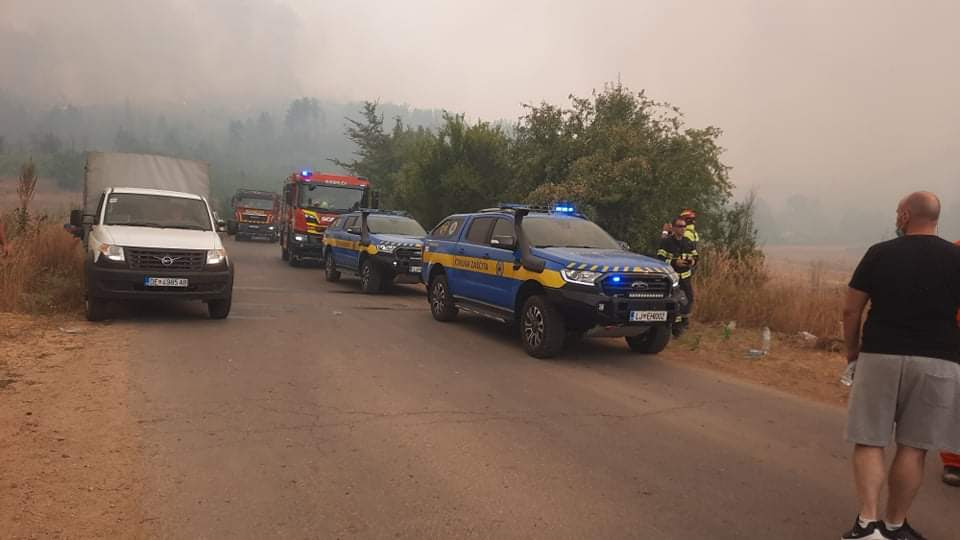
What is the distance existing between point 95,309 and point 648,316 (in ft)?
23.8

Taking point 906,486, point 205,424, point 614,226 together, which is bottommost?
point 205,424

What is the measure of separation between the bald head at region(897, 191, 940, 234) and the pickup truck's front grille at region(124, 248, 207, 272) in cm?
842

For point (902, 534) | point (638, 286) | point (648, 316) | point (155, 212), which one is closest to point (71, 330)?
point (155, 212)

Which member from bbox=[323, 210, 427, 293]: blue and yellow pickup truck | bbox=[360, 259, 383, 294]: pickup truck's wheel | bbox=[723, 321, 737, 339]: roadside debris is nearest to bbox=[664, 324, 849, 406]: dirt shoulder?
bbox=[723, 321, 737, 339]: roadside debris

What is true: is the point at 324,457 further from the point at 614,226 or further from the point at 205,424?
the point at 614,226

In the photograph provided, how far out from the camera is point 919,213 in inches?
137

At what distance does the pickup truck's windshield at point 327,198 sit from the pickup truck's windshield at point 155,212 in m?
10.2

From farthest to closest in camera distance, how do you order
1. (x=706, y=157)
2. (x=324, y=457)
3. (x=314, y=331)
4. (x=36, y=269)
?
(x=706, y=157) < (x=36, y=269) < (x=314, y=331) < (x=324, y=457)

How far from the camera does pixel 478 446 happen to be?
15.9 feet

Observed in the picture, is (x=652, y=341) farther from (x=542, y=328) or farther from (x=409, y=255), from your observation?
(x=409, y=255)

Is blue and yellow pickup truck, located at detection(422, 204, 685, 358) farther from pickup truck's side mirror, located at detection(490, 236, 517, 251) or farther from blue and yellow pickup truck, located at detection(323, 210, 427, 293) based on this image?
blue and yellow pickup truck, located at detection(323, 210, 427, 293)

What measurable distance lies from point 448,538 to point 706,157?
29951 millimetres

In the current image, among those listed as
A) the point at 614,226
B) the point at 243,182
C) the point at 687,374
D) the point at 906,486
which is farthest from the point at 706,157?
the point at 243,182

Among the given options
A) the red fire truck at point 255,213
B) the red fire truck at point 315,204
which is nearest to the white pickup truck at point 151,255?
the red fire truck at point 315,204
